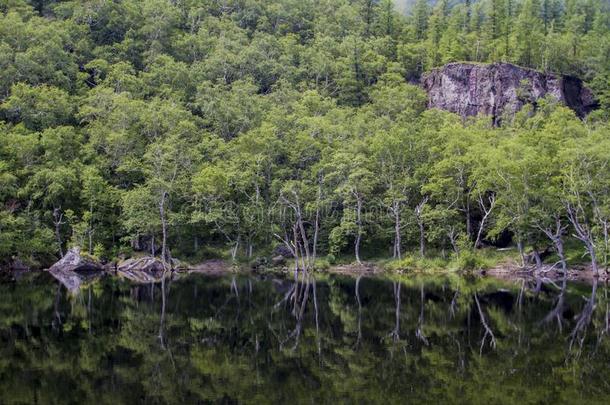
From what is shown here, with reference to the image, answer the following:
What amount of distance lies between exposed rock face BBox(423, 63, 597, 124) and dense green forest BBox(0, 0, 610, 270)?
9.82 ft

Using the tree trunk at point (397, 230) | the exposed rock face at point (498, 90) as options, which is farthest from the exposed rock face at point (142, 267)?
the exposed rock face at point (498, 90)

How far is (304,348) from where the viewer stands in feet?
70.4

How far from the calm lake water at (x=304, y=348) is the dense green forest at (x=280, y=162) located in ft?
69.5

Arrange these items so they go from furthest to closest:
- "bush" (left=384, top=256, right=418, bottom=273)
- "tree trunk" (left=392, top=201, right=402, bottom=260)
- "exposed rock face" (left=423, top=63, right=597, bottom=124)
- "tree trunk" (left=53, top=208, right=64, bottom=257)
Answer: "exposed rock face" (left=423, top=63, right=597, bottom=124) → "tree trunk" (left=53, top=208, right=64, bottom=257) → "tree trunk" (left=392, top=201, right=402, bottom=260) → "bush" (left=384, top=256, right=418, bottom=273)

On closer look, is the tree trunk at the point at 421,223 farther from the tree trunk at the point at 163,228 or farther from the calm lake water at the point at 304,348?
the tree trunk at the point at 163,228

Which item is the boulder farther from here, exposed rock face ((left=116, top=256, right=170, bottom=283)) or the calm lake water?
the calm lake water

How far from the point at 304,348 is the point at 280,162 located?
48978 millimetres

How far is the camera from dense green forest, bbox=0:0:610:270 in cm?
5650

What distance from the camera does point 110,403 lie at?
48.1 feet

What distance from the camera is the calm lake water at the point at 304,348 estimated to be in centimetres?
1571

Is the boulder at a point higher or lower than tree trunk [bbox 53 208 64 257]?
lower

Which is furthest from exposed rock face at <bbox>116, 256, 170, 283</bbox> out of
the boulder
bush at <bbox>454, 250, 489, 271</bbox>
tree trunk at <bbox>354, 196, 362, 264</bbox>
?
bush at <bbox>454, 250, 489, 271</bbox>

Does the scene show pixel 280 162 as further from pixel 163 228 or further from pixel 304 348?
pixel 304 348

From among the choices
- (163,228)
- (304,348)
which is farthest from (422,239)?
(304,348)
